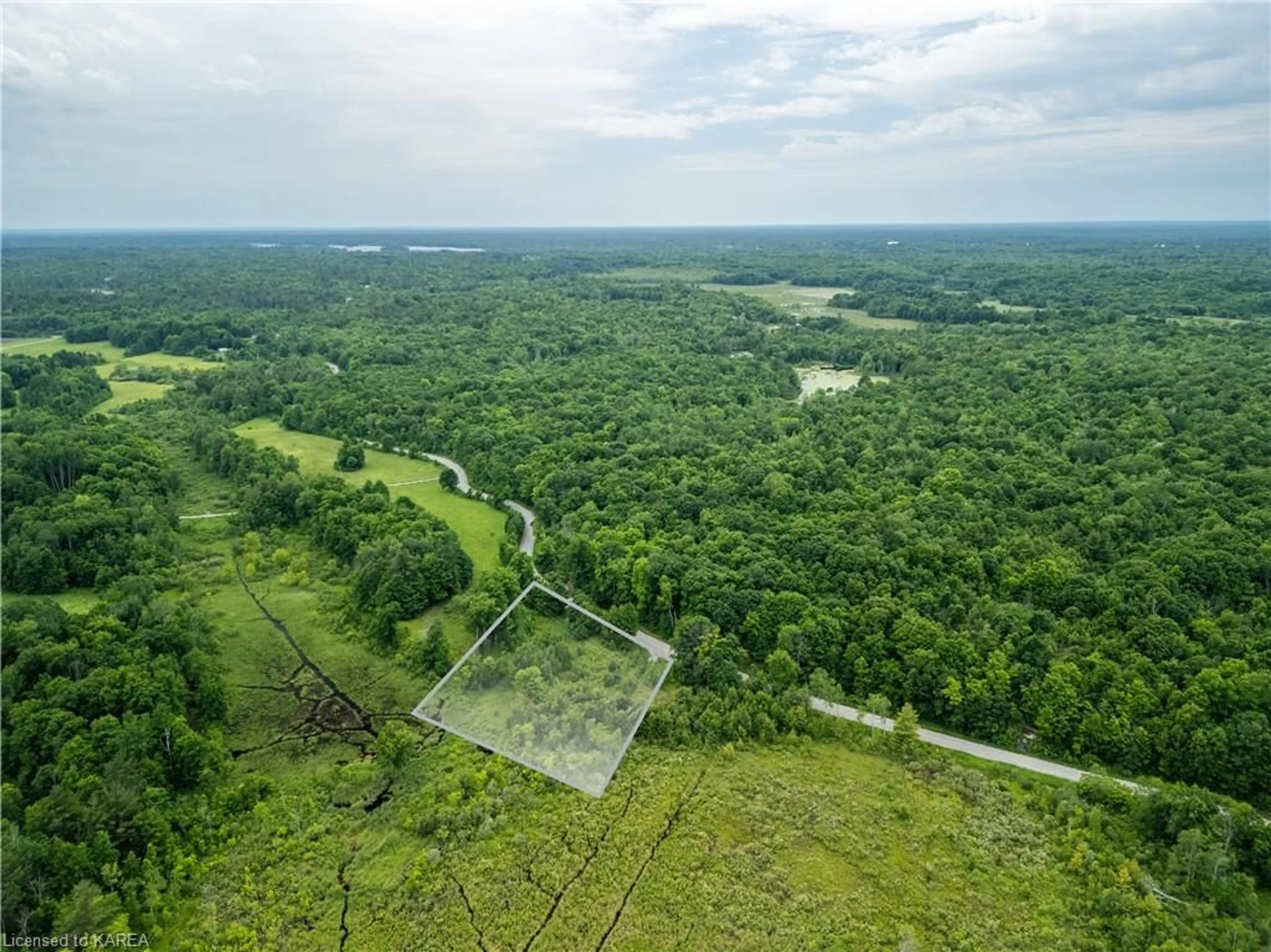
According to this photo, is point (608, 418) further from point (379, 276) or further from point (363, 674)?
point (379, 276)

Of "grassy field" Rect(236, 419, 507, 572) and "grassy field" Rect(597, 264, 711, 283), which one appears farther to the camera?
"grassy field" Rect(597, 264, 711, 283)

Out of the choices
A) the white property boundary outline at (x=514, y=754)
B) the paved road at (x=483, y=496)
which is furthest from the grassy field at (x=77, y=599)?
the white property boundary outline at (x=514, y=754)

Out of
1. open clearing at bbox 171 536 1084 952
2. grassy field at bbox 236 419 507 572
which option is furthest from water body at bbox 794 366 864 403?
open clearing at bbox 171 536 1084 952

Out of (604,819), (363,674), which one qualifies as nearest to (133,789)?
(363,674)

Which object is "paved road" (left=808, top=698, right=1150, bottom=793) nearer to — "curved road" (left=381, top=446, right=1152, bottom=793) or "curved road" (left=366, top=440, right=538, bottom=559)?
"curved road" (left=381, top=446, right=1152, bottom=793)

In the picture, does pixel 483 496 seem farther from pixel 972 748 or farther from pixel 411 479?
pixel 972 748
